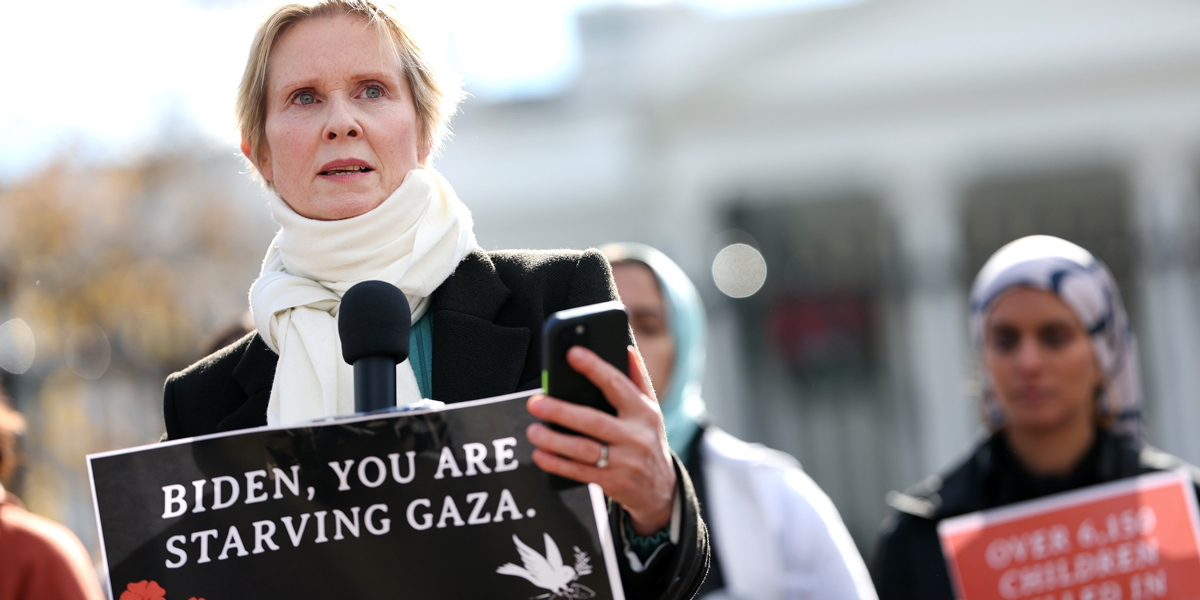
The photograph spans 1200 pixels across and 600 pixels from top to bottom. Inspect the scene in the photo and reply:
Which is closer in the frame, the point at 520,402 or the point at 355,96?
the point at 520,402

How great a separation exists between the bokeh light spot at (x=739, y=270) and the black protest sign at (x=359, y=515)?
455 inches

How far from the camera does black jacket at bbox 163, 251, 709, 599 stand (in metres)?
1.77

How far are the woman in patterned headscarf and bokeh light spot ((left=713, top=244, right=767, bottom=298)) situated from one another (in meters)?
9.30

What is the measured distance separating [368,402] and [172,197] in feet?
38.1

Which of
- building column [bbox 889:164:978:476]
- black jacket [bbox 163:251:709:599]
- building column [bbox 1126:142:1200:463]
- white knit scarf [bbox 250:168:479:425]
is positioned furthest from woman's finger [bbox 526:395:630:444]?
building column [bbox 1126:142:1200:463]

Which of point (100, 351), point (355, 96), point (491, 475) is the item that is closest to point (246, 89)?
point (355, 96)

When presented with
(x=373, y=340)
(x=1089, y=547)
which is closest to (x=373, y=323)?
(x=373, y=340)

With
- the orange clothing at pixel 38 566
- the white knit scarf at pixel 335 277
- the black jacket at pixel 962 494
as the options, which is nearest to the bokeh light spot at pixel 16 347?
the orange clothing at pixel 38 566

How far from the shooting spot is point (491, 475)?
149 centimetres

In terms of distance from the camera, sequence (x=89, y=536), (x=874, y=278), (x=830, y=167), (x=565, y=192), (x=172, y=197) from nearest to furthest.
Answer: (x=89, y=536) < (x=172, y=197) < (x=874, y=278) < (x=830, y=167) < (x=565, y=192)

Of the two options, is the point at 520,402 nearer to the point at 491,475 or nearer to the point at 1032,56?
the point at 491,475

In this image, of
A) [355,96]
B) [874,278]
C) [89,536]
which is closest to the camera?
[355,96]

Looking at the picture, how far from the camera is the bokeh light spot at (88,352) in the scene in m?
11.2

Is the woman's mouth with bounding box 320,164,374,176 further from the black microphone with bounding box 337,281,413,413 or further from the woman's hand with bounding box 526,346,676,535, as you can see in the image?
the woman's hand with bounding box 526,346,676,535
